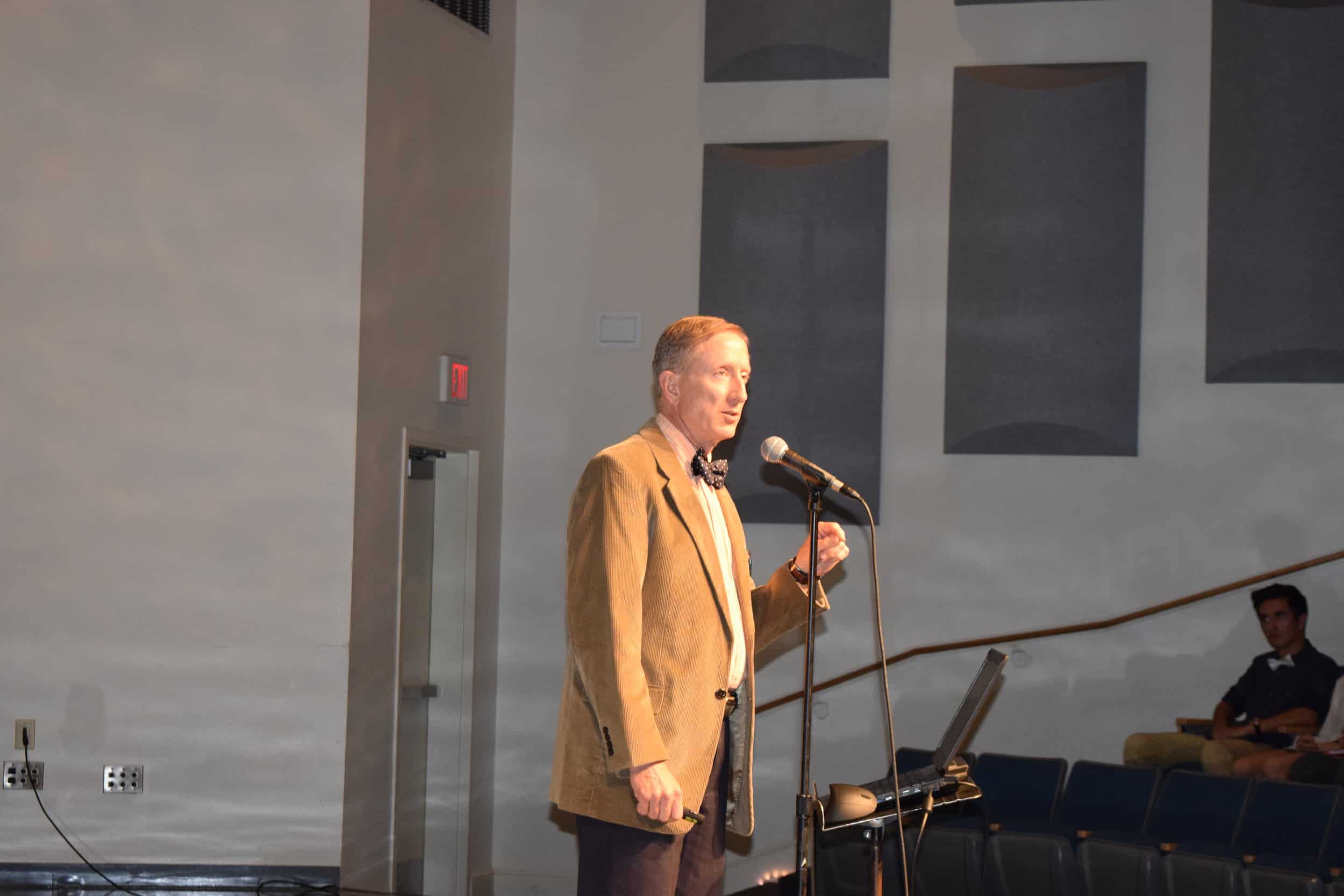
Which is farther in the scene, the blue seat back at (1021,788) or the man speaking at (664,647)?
the blue seat back at (1021,788)

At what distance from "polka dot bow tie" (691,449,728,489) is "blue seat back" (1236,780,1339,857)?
8.36 feet

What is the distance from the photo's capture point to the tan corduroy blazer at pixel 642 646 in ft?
7.86

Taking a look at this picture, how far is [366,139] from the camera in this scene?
4.93 metres

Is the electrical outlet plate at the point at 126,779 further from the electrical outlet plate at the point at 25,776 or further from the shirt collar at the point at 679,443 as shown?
the shirt collar at the point at 679,443

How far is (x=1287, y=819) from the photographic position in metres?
4.23

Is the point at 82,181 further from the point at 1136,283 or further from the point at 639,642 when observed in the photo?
the point at 1136,283

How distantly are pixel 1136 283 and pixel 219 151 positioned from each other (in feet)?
11.9

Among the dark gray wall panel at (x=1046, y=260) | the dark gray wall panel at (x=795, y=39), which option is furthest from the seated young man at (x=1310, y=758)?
the dark gray wall panel at (x=795, y=39)

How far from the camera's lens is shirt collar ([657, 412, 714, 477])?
2.68 metres

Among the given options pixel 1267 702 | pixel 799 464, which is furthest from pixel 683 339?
pixel 1267 702

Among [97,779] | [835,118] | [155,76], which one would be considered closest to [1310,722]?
[835,118]

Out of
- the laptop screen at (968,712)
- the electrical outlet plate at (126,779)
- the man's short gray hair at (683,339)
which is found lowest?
the electrical outlet plate at (126,779)

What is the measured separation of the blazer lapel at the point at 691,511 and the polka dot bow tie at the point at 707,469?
0.11 ft

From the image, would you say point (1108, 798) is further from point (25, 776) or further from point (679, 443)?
point (25, 776)
